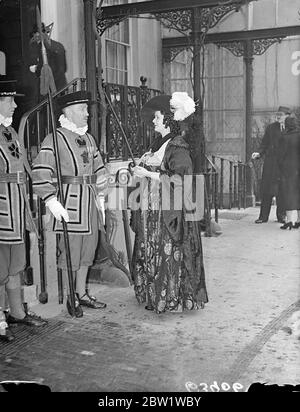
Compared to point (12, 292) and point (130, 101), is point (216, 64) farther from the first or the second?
point (12, 292)

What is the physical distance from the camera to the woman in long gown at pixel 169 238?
164 inches

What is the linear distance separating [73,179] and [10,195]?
0.53 meters

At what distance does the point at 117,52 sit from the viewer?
959cm

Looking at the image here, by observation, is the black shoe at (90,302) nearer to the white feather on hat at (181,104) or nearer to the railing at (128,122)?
the white feather on hat at (181,104)

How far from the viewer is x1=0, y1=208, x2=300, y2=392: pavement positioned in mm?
3234

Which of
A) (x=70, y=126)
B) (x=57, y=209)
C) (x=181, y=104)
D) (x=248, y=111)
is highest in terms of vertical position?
(x=248, y=111)

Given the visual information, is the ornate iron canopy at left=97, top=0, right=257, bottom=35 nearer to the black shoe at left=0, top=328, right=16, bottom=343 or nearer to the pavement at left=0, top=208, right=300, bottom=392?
the pavement at left=0, top=208, right=300, bottom=392

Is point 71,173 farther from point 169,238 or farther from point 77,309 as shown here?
point 77,309

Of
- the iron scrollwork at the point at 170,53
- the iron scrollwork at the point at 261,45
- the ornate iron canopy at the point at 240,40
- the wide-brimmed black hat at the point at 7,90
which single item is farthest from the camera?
the iron scrollwork at the point at 170,53

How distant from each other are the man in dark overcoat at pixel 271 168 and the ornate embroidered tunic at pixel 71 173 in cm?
487

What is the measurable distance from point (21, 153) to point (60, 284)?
1.25 m

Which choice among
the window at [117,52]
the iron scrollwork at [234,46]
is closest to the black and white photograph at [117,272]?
the window at [117,52]

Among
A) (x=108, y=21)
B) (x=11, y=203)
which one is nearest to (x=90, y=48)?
(x=11, y=203)

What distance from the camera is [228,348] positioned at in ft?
12.1
